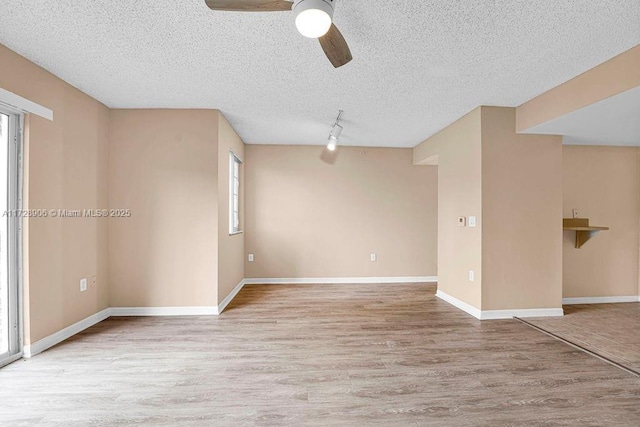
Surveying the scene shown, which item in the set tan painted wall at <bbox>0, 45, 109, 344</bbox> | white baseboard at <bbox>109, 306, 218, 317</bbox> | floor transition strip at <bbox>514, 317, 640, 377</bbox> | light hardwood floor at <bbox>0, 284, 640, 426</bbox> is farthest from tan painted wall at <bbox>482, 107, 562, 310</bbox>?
tan painted wall at <bbox>0, 45, 109, 344</bbox>

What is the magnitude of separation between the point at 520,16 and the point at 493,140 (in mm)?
1797

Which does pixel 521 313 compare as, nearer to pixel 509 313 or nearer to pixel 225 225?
pixel 509 313

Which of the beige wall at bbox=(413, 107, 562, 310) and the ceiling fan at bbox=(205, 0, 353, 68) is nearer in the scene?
the ceiling fan at bbox=(205, 0, 353, 68)

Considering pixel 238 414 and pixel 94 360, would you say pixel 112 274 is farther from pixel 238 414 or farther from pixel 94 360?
pixel 238 414

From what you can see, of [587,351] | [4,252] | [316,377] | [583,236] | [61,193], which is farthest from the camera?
[583,236]

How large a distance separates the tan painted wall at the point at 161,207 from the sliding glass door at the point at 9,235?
1.12 metres

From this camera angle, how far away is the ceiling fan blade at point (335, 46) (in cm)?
175

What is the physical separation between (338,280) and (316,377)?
3.29 meters

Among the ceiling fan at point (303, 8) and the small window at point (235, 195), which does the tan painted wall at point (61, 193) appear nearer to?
the small window at point (235, 195)

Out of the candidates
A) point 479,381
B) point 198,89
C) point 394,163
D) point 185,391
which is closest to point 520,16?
point 479,381

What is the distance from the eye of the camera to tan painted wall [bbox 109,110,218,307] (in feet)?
12.0

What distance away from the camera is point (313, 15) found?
1522mm

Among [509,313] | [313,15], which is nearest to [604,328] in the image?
[509,313]

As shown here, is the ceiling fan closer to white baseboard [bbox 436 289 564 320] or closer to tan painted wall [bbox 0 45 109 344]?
tan painted wall [bbox 0 45 109 344]
